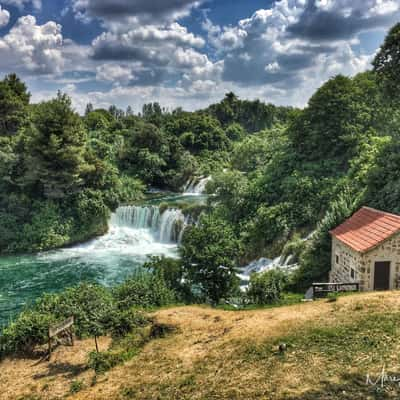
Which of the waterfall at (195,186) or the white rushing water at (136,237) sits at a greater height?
the waterfall at (195,186)

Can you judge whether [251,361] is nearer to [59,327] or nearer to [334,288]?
[334,288]

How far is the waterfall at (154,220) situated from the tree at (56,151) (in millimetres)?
4327

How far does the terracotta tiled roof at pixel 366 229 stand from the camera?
11.5 meters

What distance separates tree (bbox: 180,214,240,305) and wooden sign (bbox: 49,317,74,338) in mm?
4384

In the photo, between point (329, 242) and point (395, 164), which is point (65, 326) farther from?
point (395, 164)

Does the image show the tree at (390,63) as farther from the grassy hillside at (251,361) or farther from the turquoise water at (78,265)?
the turquoise water at (78,265)

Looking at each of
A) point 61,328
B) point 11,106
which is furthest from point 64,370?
point 11,106

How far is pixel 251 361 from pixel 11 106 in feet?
123

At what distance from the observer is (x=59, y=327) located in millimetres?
10203

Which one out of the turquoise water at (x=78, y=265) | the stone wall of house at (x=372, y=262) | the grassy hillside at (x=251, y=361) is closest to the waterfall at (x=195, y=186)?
the turquoise water at (x=78, y=265)

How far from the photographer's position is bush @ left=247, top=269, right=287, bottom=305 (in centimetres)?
1230

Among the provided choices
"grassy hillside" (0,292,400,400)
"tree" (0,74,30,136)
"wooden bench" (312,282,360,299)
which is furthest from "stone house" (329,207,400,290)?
"tree" (0,74,30,136)

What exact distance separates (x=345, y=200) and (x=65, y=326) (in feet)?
41.7

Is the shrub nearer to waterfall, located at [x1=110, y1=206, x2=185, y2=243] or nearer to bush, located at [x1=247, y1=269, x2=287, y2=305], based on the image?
bush, located at [x1=247, y1=269, x2=287, y2=305]
